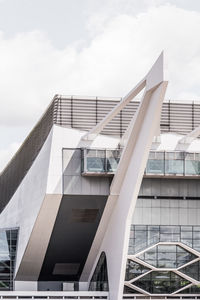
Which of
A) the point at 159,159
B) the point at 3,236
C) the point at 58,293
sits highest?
the point at 159,159

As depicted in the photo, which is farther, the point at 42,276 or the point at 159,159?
the point at 42,276

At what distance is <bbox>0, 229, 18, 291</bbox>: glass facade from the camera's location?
53250mm

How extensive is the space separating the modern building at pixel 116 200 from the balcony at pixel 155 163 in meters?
0.06

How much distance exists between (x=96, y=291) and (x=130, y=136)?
419 inches

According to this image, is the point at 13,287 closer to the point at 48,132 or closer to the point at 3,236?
the point at 3,236

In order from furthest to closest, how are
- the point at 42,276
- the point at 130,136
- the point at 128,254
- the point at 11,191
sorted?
the point at 11,191 → the point at 42,276 → the point at 128,254 → the point at 130,136

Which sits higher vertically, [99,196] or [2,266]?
[99,196]

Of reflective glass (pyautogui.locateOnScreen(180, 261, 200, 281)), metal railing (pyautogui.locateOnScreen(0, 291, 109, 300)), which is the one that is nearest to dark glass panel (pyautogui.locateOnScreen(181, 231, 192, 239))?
reflective glass (pyautogui.locateOnScreen(180, 261, 200, 281))

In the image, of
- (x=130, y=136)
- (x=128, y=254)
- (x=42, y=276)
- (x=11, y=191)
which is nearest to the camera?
(x=130, y=136)

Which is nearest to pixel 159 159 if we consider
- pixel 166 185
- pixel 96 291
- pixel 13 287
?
pixel 166 185

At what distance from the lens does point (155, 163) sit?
155 ft

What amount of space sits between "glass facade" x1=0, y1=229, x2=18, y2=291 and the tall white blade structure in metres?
6.50

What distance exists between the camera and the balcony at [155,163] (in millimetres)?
47000

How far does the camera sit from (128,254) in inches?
1870
